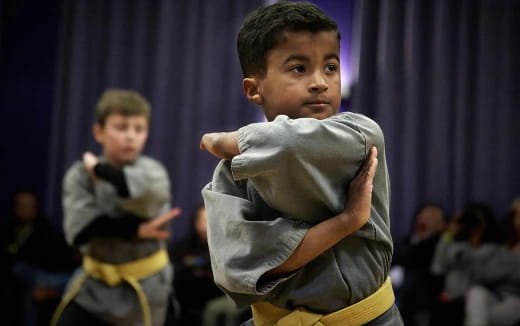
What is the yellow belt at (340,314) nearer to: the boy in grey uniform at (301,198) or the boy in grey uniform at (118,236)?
the boy in grey uniform at (301,198)

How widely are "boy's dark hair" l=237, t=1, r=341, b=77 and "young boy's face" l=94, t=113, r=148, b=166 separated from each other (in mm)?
1391

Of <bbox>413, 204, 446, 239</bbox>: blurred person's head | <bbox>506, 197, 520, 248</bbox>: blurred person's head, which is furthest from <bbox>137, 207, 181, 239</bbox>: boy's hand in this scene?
<bbox>506, 197, 520, 248</bbox>: blurred person's head

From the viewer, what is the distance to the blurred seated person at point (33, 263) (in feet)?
14.3

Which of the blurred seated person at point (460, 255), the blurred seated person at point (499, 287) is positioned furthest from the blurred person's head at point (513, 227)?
the blurred seated person at point (460, 255)

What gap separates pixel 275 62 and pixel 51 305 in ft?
11.8

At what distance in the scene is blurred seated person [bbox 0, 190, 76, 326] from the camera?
4.36 metres

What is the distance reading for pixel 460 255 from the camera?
4117mm

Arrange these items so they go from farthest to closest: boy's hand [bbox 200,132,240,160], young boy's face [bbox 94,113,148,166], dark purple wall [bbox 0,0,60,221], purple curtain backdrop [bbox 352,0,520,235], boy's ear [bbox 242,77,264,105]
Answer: dark purple wall [bbox 0,0,60,221] < purple curtain backdrop [bbox 352,0,520,235] < young boy's face [bbox 94,113,148,166] < boy's ear [bbox 242,77,264,105] < boy's hand [bbox 200,132,240,160]

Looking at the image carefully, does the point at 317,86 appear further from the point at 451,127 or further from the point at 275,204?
the point at 451,127

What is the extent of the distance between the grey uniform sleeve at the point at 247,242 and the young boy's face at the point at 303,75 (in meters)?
0.23

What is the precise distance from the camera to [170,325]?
8.77 ft

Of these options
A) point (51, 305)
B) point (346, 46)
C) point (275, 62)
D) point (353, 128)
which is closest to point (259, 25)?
point (275, 62)

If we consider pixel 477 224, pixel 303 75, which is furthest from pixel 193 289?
pixel 303 75

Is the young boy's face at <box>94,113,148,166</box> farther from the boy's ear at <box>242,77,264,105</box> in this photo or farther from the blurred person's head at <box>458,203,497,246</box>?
the blurred person's head at <box>458,203,497,246</box>
